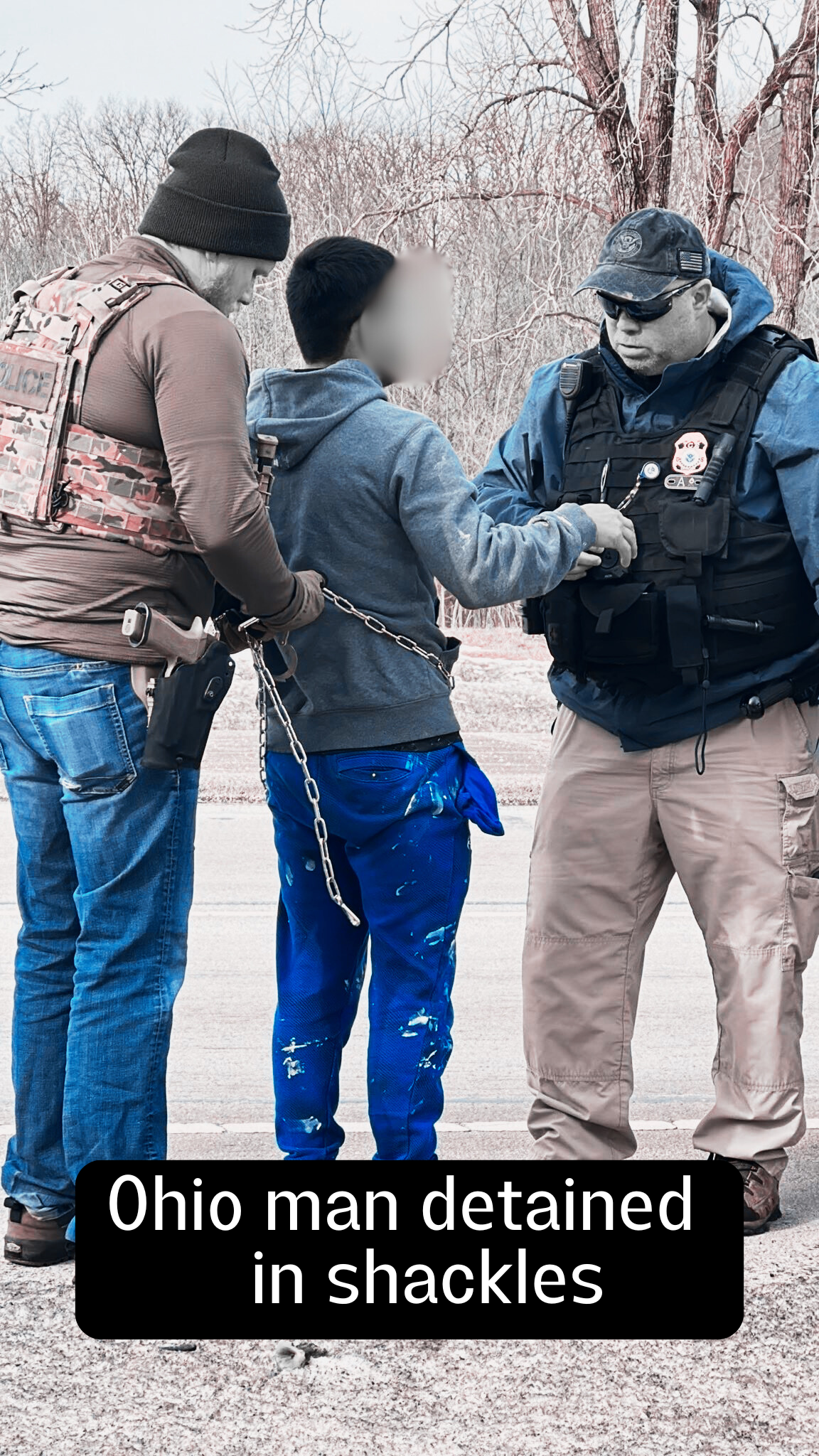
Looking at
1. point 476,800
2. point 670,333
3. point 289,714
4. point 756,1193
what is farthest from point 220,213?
point 756,1193

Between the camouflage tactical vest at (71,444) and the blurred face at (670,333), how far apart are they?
1.08 m

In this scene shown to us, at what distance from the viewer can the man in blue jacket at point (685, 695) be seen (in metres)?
3.36

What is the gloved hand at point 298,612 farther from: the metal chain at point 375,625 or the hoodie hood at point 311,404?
the hoodie hood at point 311,404

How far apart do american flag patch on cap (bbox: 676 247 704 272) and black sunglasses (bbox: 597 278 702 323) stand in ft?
0.07

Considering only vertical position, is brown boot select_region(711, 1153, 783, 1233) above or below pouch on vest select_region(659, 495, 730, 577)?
below

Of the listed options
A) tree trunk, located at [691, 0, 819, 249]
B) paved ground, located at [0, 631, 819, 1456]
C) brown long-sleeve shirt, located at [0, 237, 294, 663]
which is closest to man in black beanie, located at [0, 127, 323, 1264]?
brown long-sleeve shirt, located at [0, 237, 294, 663]

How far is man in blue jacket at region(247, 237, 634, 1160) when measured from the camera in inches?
117

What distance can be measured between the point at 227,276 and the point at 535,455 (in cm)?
100

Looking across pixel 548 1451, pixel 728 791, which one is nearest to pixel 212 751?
pixel 728 791

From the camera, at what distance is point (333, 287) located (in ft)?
9.76

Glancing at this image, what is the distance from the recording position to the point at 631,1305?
9.02 feet

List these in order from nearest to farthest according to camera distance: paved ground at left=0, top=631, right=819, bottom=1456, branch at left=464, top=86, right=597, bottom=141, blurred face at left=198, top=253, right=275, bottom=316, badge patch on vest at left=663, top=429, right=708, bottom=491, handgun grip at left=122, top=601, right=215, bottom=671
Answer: paved ground at left=0, top=631, right=819, bottom=1456, handgun grip at left=122, top=601, right=215, bottom=671, blurred face at left=198, top=253, right=275, bottom=316, badge patch on vest at left=663, top=429, right=708, bottom=491, branch at left=464, top=86, right=597, bottom=141

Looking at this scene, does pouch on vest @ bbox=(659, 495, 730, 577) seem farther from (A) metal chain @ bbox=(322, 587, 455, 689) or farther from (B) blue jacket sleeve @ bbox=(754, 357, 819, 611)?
(A) metal chain @ bbox=(322, 587, 455, 689)

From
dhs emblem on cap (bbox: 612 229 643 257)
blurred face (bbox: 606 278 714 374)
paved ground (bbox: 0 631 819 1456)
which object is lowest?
paved ground (bbox: 0 631 819 1456)
